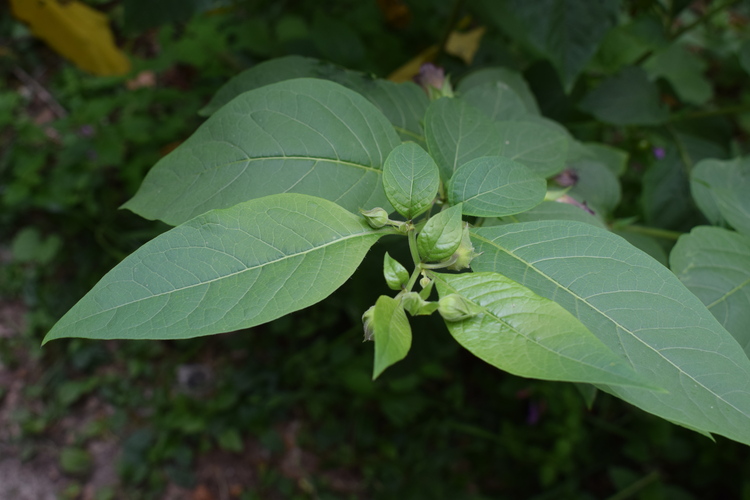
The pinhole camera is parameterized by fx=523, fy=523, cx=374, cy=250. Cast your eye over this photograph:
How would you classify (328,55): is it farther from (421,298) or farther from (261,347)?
(261,347)

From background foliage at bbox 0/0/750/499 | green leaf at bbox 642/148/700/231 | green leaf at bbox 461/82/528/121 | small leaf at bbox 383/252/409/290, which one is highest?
small leaf at bbox 383/252/409/290

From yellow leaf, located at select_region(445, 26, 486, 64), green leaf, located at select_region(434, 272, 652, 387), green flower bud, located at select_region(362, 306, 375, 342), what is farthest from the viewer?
yellow leaf, located at select_region(445, 26, 486, 64)

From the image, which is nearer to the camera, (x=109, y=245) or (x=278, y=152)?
(x=278, y=152)

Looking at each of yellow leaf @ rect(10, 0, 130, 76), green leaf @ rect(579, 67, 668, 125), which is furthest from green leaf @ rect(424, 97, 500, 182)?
yellow leaf @ rect(10, 0, 130, 76)

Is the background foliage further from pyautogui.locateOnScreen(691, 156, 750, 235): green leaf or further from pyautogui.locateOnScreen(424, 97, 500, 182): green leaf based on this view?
pyautogui.locateOnScreen(424, 97, 500, 182): green leaf

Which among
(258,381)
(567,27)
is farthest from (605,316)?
(258,381)

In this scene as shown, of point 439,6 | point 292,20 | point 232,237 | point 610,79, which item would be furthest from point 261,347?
point 232,237

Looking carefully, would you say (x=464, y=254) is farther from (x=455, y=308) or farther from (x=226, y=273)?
(x=226, y=273)
